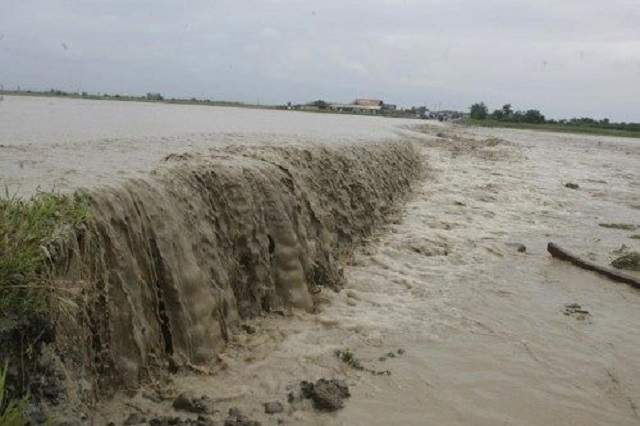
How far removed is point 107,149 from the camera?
10.5 m

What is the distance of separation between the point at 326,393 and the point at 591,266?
5.73 m

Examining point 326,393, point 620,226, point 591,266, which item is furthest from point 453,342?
point 620,226

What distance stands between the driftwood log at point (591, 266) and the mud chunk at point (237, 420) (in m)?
5.93

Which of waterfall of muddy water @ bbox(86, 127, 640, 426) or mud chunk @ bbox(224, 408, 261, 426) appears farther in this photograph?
waterfall of muddy water @ bbox(86, 127, 640, 426)

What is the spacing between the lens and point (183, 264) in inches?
208

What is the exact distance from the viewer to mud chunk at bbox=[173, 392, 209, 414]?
14.1 feet

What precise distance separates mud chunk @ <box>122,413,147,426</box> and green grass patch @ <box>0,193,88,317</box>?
1.05 m

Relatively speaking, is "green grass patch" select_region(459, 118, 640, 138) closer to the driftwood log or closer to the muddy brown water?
the muddy brown water

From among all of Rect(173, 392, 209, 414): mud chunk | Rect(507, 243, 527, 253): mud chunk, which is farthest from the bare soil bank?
Rect(507, 243, 527, 253): mud chunk

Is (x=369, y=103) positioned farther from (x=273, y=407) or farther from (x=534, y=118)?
(x=273, y=407)

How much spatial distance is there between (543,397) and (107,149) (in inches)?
324

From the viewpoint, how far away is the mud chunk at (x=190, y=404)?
430 cm

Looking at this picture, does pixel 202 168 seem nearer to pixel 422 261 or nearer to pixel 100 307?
pixel 100 307

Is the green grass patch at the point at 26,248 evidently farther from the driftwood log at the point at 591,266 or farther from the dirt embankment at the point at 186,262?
the driftwood log at the point at 591,266
